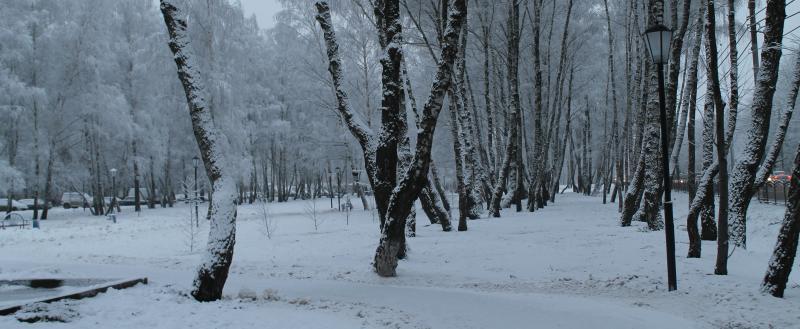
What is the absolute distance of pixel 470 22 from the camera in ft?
66.0

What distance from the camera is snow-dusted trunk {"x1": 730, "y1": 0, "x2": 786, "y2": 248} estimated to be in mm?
6320

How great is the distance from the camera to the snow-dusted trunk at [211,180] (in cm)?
619

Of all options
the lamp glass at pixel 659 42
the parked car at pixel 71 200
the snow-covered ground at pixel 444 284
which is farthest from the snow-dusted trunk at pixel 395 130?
the parked car at pixel 71 200

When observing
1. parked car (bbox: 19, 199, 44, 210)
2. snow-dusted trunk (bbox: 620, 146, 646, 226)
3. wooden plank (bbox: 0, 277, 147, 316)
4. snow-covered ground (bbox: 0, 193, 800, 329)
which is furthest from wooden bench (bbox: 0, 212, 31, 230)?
snow-dusted trunk (bbox: 620, 146, 646, 226)

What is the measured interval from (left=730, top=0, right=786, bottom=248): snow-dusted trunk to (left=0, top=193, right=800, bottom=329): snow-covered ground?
1.15m

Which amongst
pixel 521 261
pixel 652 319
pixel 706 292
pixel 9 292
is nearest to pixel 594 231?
pixel 521 261

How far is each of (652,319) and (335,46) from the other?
5793 millimetres

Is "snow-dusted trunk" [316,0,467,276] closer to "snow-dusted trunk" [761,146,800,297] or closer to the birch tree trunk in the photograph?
the birch tree trunk

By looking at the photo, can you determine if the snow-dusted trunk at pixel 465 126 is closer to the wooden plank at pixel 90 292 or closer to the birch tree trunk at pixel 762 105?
the birch tree trunk at pixel 762 105

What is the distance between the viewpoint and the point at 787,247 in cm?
560

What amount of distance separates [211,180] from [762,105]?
6.83m

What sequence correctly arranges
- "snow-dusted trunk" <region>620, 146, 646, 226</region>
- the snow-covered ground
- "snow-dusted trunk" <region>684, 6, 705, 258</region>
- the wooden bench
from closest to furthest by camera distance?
1. the snow-covered ground
2. "snow-dusted trunk" <region>684, 6, 705, 258</region>
3. "snow-dusted trunk" <region>620, 146, 646, 226</region>
4. the wooden bench

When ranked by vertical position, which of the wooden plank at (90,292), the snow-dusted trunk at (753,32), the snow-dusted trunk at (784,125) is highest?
the snow-dusted trunk at (753,32)

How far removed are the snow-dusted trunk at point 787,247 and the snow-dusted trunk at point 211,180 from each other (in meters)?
6.00
